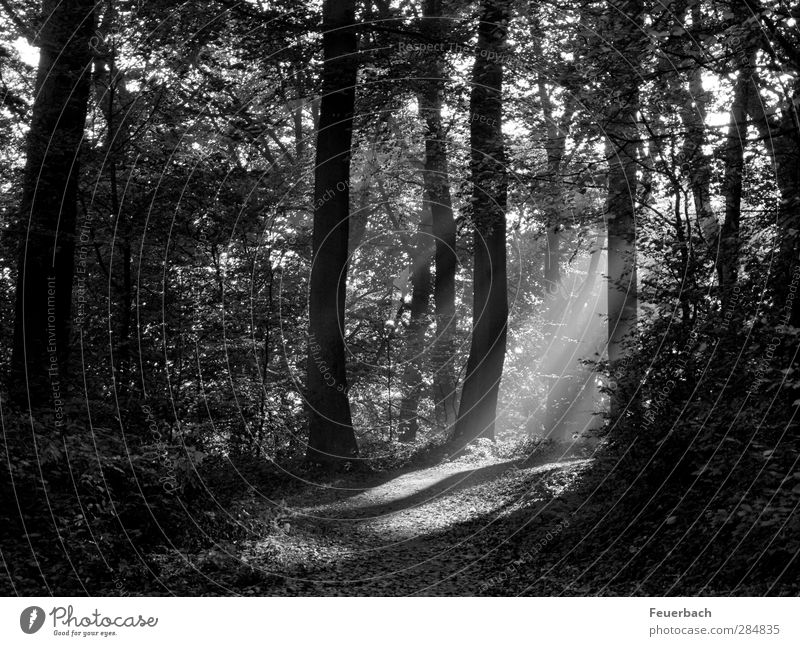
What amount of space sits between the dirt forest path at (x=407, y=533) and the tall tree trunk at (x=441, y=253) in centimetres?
886

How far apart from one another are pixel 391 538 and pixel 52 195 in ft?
23.1

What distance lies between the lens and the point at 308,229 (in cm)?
2427

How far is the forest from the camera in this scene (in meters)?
8.13

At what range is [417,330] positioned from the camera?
2497 centimetres

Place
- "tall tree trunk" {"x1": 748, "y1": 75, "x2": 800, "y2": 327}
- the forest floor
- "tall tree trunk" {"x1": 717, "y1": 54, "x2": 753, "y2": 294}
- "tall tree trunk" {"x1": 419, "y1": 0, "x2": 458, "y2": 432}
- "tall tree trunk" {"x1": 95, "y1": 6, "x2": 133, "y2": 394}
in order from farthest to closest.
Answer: "tall tree trunk" {"x1": 419, "y1": 0, "x2": 458, "y2": 432} → "tall tree trunk" {"x1": 95, "y1": 6, "x2": 133, "y2": 394} → "tall tree trunk" {"x1": 717, "y1": 54, "x2": 753, "y2": 294} → the forest floor → "tall tree trunk" {"x1": 748, "y1": 75, "x2": 800, "y2": 327}

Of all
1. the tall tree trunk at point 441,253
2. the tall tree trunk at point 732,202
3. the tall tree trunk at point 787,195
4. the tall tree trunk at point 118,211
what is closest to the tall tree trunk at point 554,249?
the tall tree trunk at point 732,202

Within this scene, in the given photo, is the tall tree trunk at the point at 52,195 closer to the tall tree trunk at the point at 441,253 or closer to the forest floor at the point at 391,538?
the forest floor at the point at 391,538

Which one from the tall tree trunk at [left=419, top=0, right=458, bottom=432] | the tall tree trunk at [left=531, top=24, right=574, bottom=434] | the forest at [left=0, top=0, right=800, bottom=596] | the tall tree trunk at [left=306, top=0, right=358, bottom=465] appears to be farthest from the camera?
the tall tree trunk at [left=419, top=0, right=458, bottom=432]

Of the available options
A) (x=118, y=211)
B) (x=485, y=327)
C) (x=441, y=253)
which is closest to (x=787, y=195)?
(x=118, y=211)

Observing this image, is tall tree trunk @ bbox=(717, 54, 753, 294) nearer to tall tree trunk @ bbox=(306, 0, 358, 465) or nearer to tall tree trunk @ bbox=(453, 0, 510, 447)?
tall tree trunk @ bbox=(306, 0, 358, 465)

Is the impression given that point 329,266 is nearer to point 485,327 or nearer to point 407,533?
point 485,327

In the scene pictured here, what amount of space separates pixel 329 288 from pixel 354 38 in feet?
17.0

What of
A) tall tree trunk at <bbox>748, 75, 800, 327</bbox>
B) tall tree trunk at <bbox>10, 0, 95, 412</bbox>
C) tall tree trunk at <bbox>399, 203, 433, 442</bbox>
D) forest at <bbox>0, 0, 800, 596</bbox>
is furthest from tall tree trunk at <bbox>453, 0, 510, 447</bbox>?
tall tree trunk at <bbox>748, 75, 800, 327</bbox>

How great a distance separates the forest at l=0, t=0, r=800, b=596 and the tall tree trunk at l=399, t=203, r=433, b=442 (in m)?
1.42
